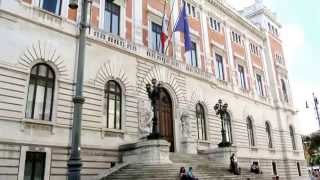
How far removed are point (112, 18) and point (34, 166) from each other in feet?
33.5

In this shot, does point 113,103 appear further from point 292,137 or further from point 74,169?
point 292,137

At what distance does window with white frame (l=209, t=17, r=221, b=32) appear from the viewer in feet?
96.6

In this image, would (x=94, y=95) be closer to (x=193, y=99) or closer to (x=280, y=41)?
(x=193, y=99)

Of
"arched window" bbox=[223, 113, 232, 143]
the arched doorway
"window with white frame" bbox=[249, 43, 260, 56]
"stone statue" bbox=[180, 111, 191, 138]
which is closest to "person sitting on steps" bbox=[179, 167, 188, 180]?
the arched doorway

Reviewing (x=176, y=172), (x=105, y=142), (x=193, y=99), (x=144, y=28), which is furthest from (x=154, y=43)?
(x=176, y=172)

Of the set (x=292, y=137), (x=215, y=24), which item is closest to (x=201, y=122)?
(x=215, y=24)

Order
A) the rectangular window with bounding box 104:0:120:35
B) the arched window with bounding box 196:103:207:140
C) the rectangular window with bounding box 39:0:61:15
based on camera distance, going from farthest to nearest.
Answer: the arched window with bounding box 196:103:207:140 → the rectangular window with bounding box 104:0:120:35 → the rectangular window with bounding box 39:0:61:15

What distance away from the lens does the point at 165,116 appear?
21.4 m

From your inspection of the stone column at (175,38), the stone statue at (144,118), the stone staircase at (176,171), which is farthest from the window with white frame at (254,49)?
the stone statue at (144,118)

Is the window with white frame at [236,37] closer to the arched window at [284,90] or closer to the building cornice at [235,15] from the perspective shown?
the building cornice at [235,15]

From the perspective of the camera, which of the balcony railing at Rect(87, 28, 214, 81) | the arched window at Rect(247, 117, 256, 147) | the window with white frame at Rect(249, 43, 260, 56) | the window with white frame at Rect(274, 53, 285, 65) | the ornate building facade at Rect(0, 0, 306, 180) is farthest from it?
the window with white frame at Rect(274, 53, 285, 65)

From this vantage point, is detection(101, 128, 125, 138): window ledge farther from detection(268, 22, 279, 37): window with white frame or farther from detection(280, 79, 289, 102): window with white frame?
detection(268, 22, 279, 37): window with white frame

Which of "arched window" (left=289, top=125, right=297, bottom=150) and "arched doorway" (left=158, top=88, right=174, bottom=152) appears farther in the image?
"arched window" (left=289, top=125, right=297, bottom=150)

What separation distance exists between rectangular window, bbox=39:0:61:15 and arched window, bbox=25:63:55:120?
3.23m
